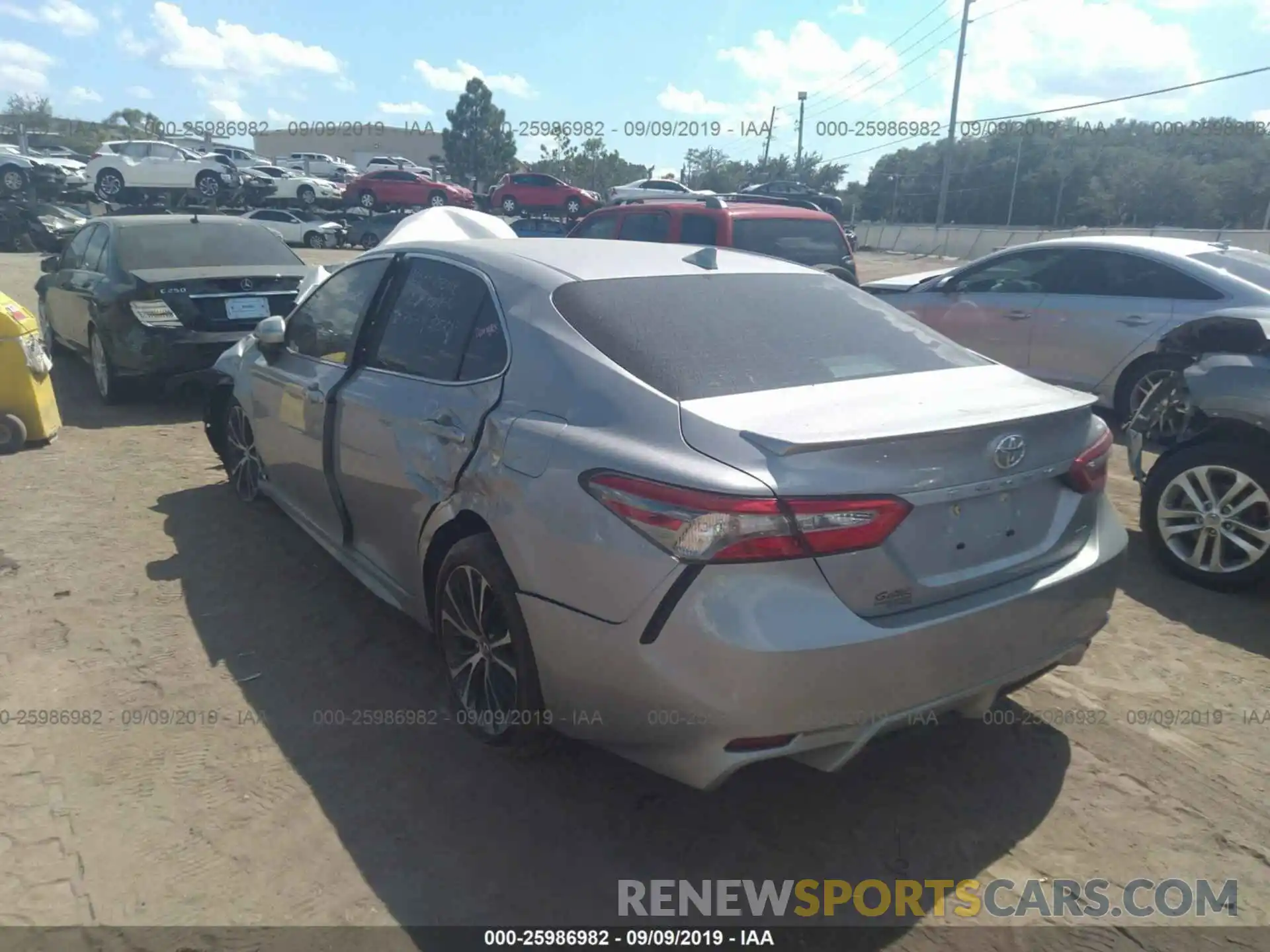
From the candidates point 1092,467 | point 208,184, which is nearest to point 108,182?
point 208,184

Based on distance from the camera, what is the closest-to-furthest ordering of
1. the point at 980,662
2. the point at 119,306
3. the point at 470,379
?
the point at 980,662, the point at 470,379, the point at 119,306

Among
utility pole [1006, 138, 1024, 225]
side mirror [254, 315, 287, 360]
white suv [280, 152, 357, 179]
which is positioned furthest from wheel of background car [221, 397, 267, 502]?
utility pole [1006, 138, 1024, 225]

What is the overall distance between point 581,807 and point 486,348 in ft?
5.10

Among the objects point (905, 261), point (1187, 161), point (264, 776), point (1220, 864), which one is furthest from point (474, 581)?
point (1187, 161)

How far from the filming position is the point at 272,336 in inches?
182

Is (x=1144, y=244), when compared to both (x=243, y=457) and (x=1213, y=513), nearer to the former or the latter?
(x=1213, y=513)

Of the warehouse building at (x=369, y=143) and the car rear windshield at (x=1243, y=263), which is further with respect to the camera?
the warehouse building at (x=369, y=143)

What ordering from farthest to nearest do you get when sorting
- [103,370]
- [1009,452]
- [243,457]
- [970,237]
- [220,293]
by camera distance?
[970,237] → [103,370] → [220,293] → [243,457] → [1009,452]

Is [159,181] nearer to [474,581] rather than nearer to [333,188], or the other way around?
[333,188]

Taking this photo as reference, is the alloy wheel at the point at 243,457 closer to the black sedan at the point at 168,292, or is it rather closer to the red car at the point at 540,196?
the black sedan at the point at 168,292

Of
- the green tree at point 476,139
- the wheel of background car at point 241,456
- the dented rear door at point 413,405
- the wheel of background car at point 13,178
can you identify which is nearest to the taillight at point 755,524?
the dented rear door at point 413,405

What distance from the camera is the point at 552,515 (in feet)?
8.70

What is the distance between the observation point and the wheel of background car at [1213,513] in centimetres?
434

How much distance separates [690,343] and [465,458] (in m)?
0.83
